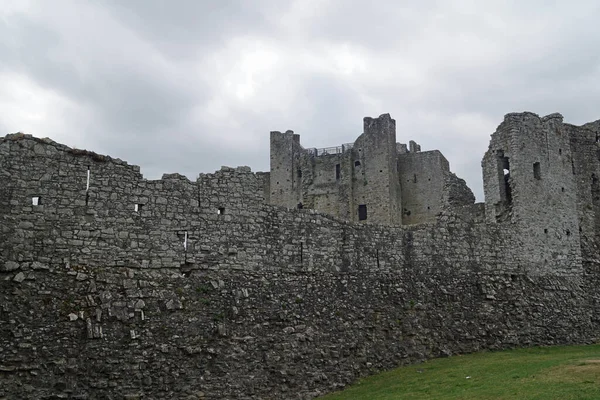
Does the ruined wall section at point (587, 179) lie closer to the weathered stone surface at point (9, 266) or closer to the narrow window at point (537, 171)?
the narrow window at point (537, 171)

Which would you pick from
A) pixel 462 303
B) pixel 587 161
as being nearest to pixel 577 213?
pixel 587 161

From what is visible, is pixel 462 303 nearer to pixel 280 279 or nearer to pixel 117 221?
pixel 280 279

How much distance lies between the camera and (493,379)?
752 inches

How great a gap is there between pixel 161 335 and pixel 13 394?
4001 millimetres

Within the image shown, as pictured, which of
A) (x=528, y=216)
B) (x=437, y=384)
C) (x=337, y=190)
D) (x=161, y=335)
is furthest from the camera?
(x=337, y=190)

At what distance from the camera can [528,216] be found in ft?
92.1

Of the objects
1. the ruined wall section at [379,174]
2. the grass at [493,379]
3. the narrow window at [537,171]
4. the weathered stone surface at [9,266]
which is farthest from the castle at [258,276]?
the ruined wall section at [379,174]

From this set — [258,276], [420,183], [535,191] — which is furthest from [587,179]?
[420,183]

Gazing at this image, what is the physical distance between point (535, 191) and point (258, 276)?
1391cm

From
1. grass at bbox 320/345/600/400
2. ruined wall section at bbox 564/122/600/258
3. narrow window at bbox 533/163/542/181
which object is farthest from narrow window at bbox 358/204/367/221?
grass at bbox 320/345/600/400

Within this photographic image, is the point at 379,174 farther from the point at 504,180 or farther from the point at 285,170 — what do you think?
the point at 504,180

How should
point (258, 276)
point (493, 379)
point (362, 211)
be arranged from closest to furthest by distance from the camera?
point (493, 379) < point (258, 276) < point (362, 211)

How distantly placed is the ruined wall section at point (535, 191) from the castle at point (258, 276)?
0.08 m

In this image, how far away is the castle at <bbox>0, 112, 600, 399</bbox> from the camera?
17.2 m
